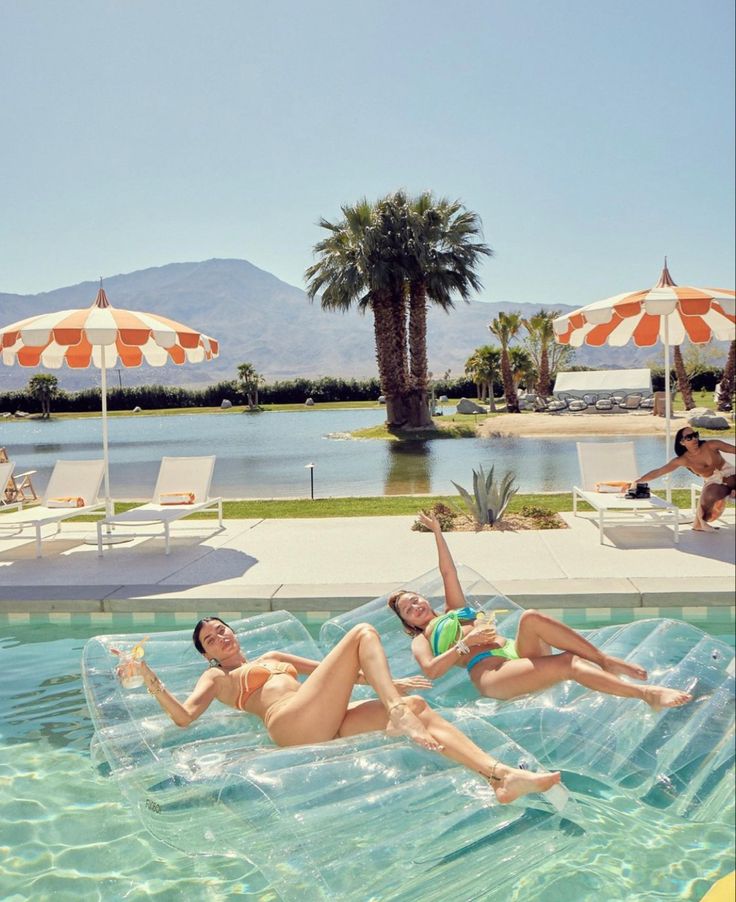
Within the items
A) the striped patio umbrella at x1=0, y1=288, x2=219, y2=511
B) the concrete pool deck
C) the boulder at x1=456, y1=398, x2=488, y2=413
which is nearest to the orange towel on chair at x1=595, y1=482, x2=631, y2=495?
the concrete pool deck

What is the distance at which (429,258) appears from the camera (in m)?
26.0

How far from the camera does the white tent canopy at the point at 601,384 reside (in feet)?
130

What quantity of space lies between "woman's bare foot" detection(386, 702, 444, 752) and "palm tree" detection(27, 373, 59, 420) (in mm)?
47406

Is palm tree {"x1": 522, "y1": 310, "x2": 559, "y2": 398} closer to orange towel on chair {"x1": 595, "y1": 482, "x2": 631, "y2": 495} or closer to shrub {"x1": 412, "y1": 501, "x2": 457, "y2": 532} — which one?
shrub {"x1": 412, "y1": 501, "x2": 457, "y2": 532}

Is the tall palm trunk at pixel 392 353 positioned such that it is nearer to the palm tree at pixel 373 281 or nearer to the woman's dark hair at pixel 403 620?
the palm tree at pixel 373 281

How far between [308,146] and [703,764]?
25.5 m

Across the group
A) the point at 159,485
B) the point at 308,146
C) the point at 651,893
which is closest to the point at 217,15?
the point at 159,485

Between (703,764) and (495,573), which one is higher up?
(703,764)

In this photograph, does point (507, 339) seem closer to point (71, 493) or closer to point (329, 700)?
point (71, 493)

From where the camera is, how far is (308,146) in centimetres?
2473

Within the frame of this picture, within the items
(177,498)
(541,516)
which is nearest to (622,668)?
(541,516)

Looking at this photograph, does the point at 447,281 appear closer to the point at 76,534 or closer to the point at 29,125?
the point at 29,125

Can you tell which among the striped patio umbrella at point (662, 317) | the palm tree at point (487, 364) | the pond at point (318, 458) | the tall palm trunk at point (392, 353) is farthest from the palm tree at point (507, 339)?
the striped patio umbrella at point (662, 317)

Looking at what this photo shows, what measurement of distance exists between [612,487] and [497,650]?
4.59 meters
